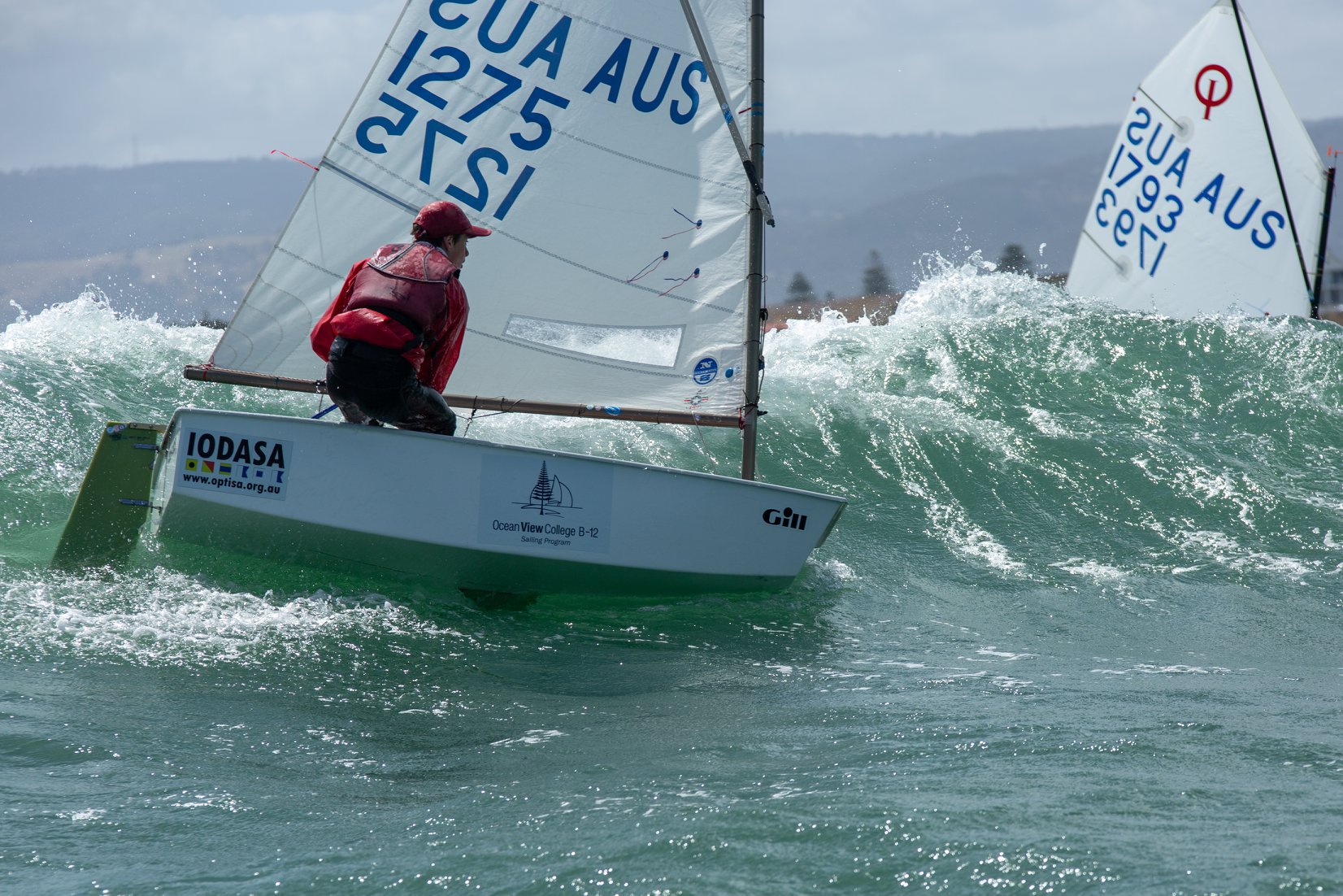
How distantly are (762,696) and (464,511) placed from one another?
1.44 metres

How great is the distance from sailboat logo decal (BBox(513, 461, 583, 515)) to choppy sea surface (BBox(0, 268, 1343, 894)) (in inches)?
18.6

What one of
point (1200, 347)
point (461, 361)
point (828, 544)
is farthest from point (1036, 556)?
point (1200, 347)

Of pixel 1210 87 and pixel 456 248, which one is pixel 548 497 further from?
pixel 1210 87

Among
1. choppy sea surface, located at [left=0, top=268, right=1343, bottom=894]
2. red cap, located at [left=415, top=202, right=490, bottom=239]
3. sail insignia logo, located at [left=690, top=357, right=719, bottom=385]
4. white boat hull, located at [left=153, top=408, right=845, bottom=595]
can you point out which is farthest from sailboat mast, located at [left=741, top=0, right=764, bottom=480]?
red cap, located at [left=415, top=202, right=490, bottom=239]

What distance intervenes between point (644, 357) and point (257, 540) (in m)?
1.88

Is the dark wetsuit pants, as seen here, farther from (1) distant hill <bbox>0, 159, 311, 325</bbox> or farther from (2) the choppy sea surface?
(1) distant hill <bbox>0, 159, 311, 325</bbox>

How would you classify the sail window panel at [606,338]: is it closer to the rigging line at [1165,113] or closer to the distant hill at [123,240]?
the rigging line at [1165,113]

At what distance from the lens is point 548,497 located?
4738 mm

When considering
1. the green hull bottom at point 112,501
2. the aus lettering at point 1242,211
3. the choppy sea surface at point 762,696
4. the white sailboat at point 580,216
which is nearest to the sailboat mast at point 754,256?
the white sailboat at point 580,216

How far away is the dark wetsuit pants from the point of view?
4.44 m

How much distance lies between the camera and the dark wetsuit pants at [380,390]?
175 inches

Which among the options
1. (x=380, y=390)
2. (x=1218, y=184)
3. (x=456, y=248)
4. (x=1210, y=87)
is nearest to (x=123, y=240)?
(x=1210, y=87)

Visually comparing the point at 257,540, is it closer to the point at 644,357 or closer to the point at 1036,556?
the point at 644,357

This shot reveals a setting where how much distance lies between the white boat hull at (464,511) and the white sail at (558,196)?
0.78 m
